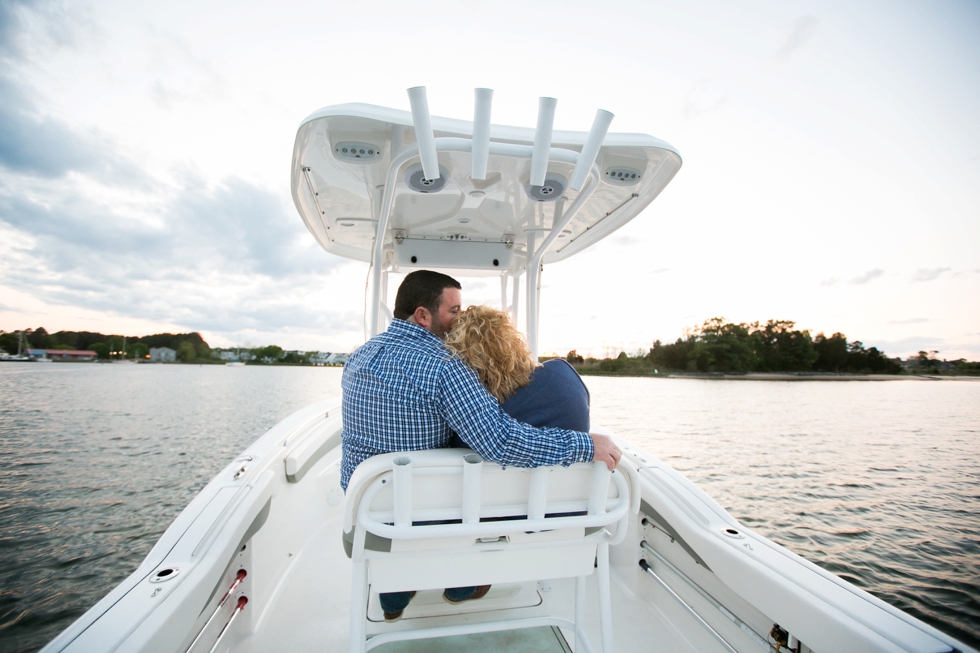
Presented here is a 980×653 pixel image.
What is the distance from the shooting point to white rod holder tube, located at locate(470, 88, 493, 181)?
1.07 meters

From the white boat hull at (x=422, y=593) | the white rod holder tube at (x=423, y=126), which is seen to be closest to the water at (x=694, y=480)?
the white boat hull at (x=422, y=593)

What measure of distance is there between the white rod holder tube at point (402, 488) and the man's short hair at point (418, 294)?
57 centimetres

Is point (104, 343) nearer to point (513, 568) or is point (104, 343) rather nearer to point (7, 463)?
point (7, 463)

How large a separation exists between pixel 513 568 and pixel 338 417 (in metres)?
2.21

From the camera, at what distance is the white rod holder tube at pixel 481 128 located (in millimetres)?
1066

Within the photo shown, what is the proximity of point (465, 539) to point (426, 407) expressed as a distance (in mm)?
372

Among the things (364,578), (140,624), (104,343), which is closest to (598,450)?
(364,578)

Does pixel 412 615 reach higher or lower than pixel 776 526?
higher

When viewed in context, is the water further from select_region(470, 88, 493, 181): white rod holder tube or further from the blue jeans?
select_region(470, 88, 493, 181): white rod holder tube

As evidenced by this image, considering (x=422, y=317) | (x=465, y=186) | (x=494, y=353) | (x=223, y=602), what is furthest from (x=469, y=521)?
(x=465, y=186)

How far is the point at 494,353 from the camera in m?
1.24

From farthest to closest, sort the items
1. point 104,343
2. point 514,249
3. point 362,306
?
point 104,343 → point 514,249 → point 362,306

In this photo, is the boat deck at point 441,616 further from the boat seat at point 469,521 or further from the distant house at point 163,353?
the distant house at point 163,353

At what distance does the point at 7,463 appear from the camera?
8.54m
